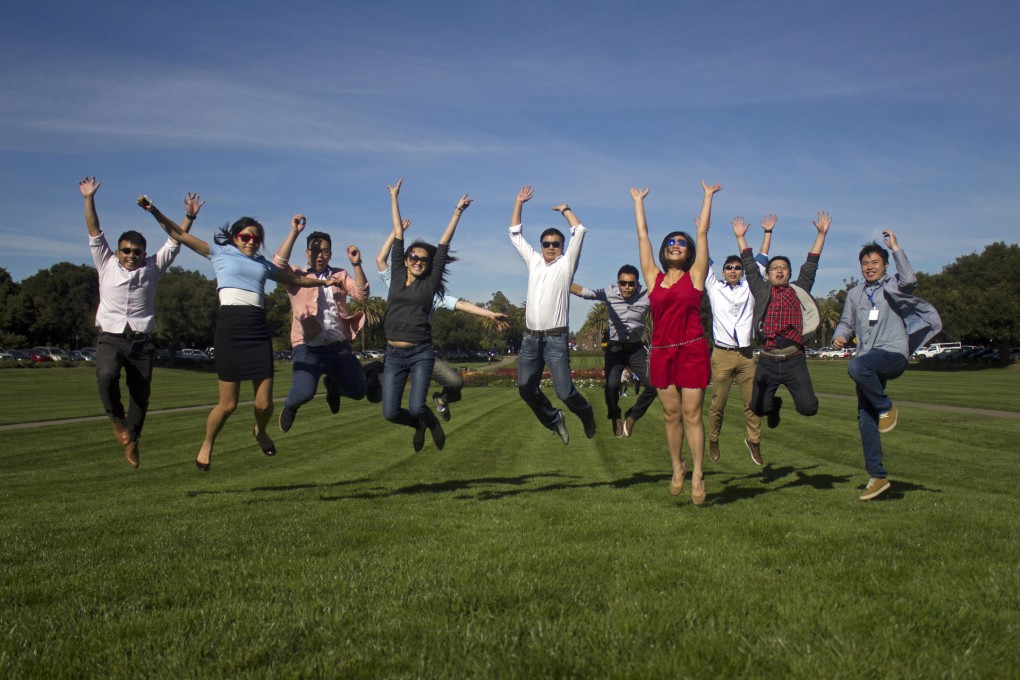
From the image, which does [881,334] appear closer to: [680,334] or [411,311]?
[680,334]

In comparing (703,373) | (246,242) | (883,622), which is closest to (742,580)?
(883,622)

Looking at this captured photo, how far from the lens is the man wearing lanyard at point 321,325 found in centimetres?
883

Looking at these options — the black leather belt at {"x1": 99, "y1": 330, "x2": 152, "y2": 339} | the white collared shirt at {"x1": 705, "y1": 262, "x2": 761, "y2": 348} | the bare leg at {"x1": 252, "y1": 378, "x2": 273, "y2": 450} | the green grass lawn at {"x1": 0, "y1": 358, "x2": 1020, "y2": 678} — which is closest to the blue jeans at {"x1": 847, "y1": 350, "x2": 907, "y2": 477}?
the green grass lawn at {"x1": 0, "y1": 358, "x2": 1020, "y2": 678}

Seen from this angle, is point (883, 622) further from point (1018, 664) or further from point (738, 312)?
point (738, 312)

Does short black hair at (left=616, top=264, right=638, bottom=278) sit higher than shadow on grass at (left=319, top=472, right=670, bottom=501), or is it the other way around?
short black hair at (left=616, top=264, right=638, bottom=278)

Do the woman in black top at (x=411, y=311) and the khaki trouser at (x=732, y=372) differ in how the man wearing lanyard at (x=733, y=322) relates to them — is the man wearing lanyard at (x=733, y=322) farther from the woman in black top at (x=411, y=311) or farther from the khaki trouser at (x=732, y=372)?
the woman in black top at (x=411, y=311)

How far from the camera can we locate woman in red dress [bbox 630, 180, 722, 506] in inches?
273

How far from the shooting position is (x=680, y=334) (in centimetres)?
698

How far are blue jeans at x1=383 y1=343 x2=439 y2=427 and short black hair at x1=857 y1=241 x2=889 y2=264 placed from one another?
5.26 meters

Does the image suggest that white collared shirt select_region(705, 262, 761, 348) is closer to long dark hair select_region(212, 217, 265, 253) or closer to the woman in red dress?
the woman in red dress

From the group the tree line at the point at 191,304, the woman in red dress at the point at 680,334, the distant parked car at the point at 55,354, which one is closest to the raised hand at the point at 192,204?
the woman in red dress at the point at 680,334

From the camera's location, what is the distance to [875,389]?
7965 millimetres

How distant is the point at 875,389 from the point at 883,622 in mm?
4734

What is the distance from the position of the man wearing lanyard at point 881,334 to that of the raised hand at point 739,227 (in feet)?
4.92
